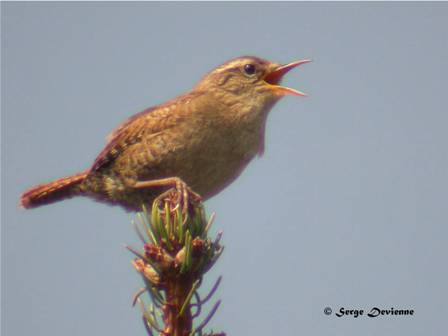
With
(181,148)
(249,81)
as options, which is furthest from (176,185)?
(249,81)

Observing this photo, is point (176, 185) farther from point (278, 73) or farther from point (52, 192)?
point (278, 73)

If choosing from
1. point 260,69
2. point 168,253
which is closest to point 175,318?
point 168,253

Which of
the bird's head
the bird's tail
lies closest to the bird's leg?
the bird's tail

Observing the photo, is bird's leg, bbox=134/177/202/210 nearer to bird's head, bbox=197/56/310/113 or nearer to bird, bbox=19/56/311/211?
bird, bbox=19/56/311/211

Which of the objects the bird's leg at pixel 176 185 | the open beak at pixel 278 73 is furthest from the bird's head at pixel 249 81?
the bird's leg at pixel 176 185

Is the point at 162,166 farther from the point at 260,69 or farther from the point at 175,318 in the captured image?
the point at 175,318

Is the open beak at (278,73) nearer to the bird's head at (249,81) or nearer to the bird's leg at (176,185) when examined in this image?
the bird's head at (249,81)
